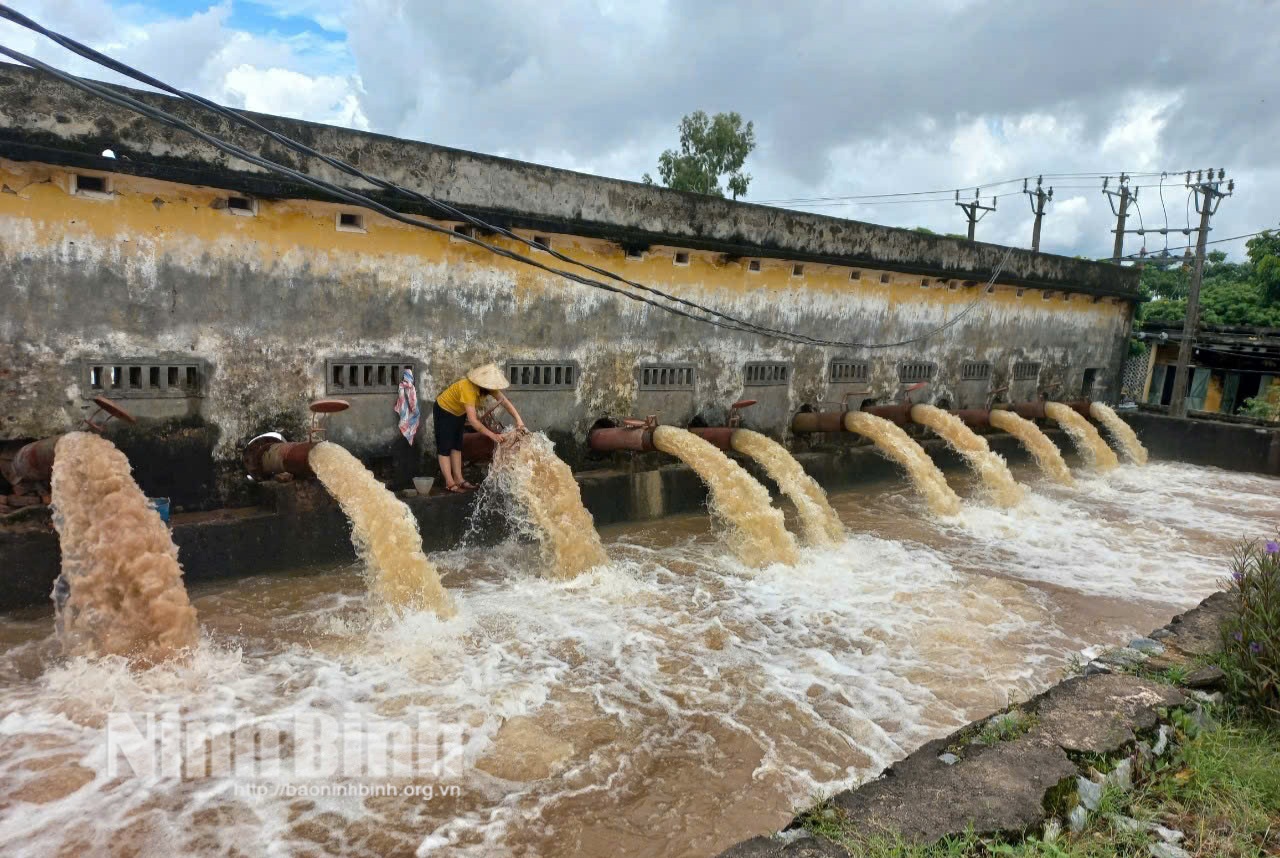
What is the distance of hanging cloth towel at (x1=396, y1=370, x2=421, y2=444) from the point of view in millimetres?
6707

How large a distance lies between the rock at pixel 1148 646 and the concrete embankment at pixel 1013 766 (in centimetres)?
19

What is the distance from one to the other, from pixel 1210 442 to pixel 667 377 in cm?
1029

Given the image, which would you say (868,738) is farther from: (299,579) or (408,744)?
(299,579)

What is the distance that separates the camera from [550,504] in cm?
625

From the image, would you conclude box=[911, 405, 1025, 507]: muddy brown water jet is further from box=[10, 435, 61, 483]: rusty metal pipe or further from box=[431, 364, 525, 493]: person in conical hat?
box=[10, 435, 61, 483]: rusty metal pipe

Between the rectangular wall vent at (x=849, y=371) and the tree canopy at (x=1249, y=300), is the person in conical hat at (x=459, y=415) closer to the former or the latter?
the rectangular wall vent at (x=849, y=371)

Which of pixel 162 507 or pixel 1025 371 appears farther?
pixel 1025 371

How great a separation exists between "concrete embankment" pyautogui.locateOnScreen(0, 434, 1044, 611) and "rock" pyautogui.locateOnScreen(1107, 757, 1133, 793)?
511cm

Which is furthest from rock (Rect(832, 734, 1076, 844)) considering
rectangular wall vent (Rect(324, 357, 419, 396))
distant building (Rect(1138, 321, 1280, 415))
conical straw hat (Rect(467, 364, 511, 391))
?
distant building (Rect(1138, 321, 1280, 415))

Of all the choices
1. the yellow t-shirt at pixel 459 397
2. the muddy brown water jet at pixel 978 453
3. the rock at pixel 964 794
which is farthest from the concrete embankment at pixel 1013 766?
the muddy brown water jet at pixel 978 453

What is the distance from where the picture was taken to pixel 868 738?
4188mm

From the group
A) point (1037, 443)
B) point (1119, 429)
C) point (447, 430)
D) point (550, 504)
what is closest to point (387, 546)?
point (550, 504)

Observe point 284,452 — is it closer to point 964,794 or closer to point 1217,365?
point 964,794

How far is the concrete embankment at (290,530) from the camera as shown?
5.02 metres
